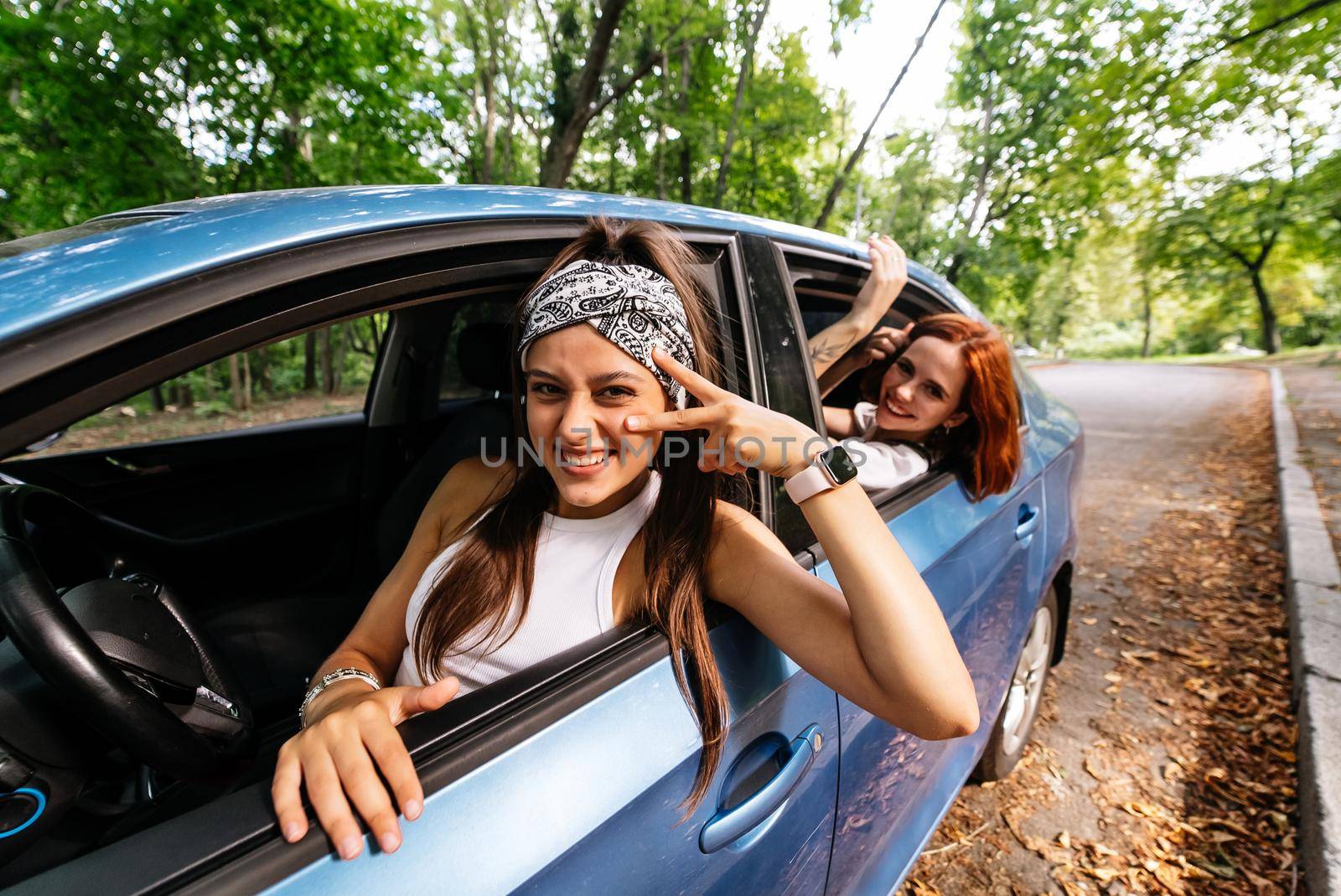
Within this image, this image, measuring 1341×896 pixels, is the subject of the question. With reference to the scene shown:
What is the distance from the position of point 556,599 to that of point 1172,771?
8.70 ft

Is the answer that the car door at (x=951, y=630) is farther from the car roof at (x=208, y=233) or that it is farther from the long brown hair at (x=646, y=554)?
the car roof at (x=208, y=233)

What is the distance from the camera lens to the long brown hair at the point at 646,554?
0.99 meters

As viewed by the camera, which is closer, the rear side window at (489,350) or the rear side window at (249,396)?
the rear side window at (489,350)

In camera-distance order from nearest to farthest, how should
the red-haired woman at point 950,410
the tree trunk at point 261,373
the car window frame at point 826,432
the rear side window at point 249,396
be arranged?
the car window frame at point 826,432
the red-haired woman at point 950,410
the rear side window at point 249,396
the tree trunk at point 261,373

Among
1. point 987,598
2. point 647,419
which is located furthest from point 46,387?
point 987,598

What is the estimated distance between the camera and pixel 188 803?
1016 millimetres

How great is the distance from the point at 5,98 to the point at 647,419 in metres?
8.72

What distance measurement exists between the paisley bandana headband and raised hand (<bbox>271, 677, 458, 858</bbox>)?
58cm

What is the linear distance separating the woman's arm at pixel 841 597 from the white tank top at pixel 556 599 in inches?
7.8

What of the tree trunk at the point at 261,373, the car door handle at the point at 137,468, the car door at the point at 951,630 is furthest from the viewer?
the tree trunk at the point at 261,373

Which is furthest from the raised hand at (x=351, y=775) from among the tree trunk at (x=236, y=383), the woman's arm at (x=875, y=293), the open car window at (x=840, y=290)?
the tree trunk at (x=236, y=383)

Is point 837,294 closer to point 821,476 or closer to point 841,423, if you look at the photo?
point 841,423

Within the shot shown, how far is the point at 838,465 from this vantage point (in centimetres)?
101

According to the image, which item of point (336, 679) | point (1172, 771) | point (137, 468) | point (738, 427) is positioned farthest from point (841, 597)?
point (137, 468)
